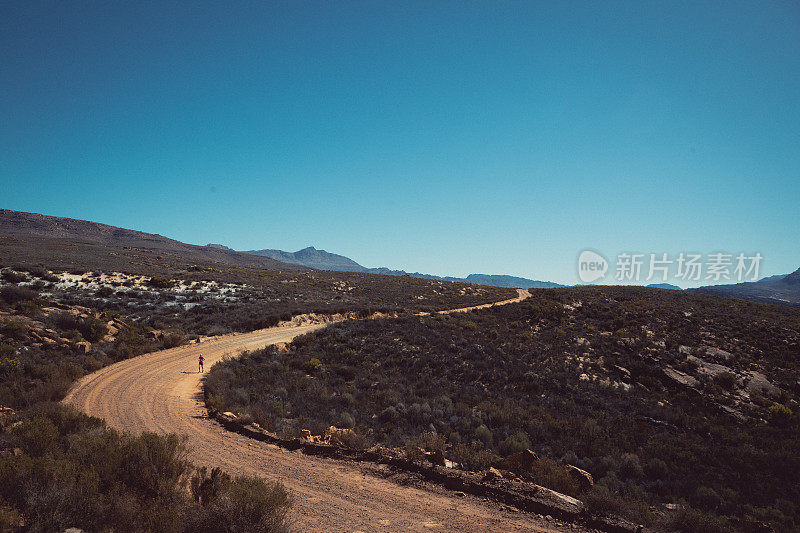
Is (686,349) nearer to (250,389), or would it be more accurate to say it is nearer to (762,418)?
(762,418)

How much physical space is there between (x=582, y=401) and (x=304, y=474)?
1289cm

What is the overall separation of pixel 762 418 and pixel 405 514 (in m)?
18.9

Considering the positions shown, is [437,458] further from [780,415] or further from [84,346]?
[84,346]

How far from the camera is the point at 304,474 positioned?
Result: 24.6 ft

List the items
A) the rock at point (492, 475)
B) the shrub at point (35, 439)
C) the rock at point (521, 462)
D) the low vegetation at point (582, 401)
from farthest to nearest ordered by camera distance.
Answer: the low vegetation at point (582, 401) → the rock at point (521, 462) → the rock at point (492, 475) → the shrub at point (35, 439)

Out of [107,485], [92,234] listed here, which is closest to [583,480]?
[107,485]

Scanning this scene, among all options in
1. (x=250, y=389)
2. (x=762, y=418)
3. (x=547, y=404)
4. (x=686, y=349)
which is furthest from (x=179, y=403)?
(x=686, y=349)

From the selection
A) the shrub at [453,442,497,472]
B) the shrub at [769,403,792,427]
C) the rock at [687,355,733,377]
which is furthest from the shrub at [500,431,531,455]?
the rock at [687,355,733,377]

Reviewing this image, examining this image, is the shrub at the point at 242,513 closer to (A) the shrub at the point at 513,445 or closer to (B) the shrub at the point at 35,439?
(B) the shrub at the point at 35,439

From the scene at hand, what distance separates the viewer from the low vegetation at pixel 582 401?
903 centimetres

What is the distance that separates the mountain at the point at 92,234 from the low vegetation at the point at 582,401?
111 metres

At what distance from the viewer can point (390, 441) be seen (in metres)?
9.73

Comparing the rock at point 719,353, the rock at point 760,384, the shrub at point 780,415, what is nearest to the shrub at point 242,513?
the shrub at point 780,415

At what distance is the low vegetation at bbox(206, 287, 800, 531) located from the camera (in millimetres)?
9031
